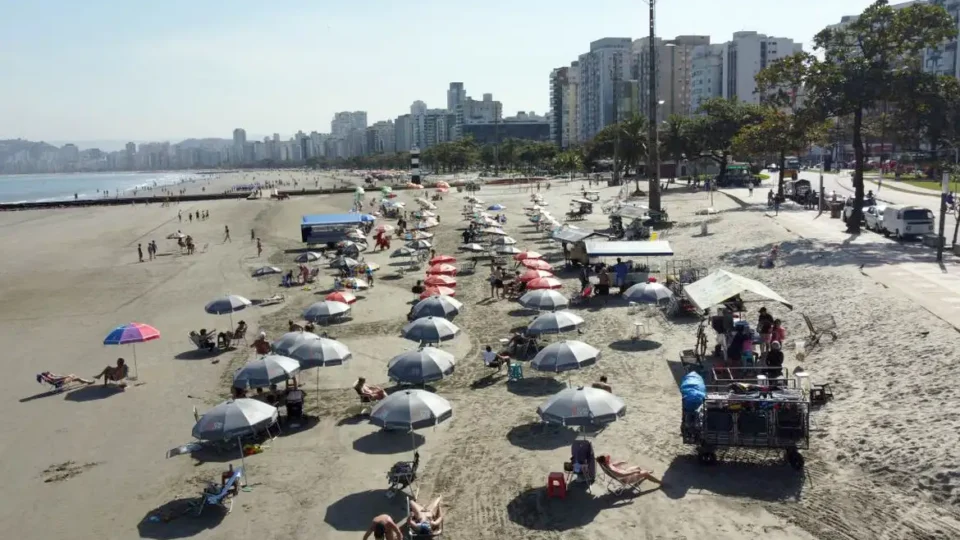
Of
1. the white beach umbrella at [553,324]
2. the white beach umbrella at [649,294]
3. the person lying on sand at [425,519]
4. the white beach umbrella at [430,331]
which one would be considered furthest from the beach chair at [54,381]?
the white beach umbrella at [649,294]

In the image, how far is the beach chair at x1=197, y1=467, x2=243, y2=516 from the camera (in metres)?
12.2

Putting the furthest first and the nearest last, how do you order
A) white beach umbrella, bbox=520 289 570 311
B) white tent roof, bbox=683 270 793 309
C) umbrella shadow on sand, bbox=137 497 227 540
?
white beach umbrella, bbox=520 289 570 311
white tent roof, bbox=683 270 793 309
umbrella shadow on sand, bbox=137 497 227 540

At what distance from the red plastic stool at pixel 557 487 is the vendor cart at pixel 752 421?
2.47 meters

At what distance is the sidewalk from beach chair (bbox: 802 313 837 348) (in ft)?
6.97

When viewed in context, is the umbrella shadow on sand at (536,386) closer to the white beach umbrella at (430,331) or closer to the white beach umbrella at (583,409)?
the white beach umbrella at (430,331)

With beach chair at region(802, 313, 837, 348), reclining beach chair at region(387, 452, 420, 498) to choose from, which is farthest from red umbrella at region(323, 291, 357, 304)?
beach chair at region(802, 313, 837, 348)

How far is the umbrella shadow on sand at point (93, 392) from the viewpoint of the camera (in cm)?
1864

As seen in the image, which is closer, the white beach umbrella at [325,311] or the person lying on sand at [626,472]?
the person lying on sand at [626,472]

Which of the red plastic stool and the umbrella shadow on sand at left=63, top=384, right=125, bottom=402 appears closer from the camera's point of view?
the red plastic stool

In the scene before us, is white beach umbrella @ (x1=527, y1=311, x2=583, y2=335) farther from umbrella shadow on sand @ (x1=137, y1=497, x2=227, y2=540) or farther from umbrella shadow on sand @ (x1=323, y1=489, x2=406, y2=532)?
umbrella shadow on sand @ (x1=137, y1=497, x2=227, y2=540)

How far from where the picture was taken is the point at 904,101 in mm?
31547

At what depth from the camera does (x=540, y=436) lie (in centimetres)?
1470

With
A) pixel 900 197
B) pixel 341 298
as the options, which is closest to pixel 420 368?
pixel 341 298

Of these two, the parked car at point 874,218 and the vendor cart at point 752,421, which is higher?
the parked car at point 874,218
